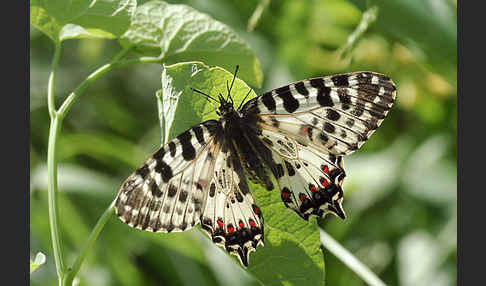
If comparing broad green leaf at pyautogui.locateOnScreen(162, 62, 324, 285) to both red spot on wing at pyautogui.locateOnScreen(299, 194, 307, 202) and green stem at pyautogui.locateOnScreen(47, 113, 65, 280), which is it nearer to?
red spot on wing at pyautogui.locateOnScreen(299, 194, 307, 202)

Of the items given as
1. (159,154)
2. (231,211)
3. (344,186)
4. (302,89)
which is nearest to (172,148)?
(159,154)

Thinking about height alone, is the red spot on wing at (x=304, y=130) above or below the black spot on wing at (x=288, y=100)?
below

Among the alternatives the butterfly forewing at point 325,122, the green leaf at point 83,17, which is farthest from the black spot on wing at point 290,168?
the green leaf at point 83,17

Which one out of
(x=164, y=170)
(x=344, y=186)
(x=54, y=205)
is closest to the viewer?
(x=54, y=205)

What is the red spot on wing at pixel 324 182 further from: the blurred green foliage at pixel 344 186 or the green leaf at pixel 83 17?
the blurred green foliage at pixel 344 186

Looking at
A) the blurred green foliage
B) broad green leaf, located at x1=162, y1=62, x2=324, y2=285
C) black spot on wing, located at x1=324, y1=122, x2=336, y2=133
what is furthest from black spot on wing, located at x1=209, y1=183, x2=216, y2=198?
the blurred green foliage

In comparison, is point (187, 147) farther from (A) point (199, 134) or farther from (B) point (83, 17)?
(B) point (83, 17)
